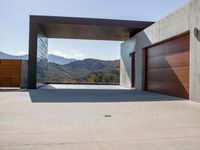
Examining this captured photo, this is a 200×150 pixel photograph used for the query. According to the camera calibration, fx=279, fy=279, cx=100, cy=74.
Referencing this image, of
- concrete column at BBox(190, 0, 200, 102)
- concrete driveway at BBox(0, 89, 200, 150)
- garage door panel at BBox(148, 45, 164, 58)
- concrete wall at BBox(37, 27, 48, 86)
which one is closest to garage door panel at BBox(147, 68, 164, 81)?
garage door panel at BBox(148, 45, 164, 58)

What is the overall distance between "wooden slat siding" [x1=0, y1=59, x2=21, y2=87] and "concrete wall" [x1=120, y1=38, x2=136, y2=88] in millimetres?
8121

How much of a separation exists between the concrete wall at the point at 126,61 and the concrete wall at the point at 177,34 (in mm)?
982

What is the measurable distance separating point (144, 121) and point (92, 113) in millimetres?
1667

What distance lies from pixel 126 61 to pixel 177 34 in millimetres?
10744

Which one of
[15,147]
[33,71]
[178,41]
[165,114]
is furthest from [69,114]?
[33,71]

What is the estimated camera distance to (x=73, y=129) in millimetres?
5430

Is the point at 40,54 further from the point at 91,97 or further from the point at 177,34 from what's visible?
the point at 177,34

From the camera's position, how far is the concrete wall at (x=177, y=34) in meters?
10.7

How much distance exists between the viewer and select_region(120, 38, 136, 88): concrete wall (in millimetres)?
20898

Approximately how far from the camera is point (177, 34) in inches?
488

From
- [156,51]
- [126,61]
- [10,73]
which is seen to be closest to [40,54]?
[10,73]

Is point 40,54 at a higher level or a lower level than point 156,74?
higher

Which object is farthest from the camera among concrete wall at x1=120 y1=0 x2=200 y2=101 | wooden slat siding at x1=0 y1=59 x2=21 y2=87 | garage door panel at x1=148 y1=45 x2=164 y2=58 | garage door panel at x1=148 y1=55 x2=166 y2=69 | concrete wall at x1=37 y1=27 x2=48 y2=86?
concrete wall at x1=37 y1=27 x2=48 y2=86

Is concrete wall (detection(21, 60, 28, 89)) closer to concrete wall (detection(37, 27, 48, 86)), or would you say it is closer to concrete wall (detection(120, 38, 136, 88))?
concrete wall (detection(37, 27, 48, 86))
